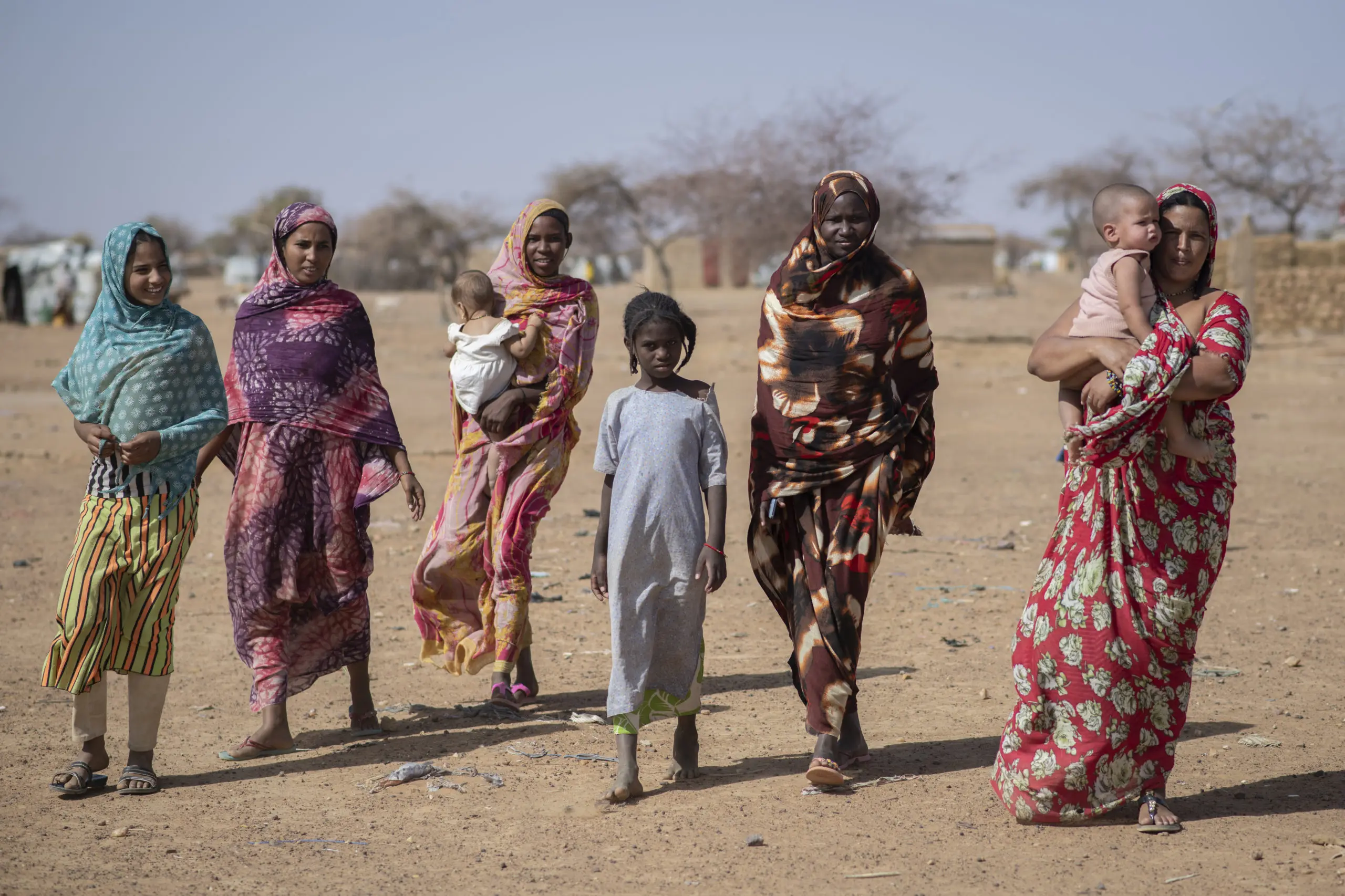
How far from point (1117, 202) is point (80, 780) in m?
3.69

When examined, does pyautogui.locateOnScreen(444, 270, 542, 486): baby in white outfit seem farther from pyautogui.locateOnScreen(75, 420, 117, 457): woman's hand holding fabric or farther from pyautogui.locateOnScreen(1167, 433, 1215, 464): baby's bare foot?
pyautogui.locateOnScreen(1167, 433, 1215, 464): baby's bare foot

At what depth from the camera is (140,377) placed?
442 cm

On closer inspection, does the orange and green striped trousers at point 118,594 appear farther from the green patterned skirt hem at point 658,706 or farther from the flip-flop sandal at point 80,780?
the green patterned skirt hem at point 658,706

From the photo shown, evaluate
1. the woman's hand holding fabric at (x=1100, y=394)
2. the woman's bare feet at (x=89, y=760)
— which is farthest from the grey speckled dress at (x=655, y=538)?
the woman's bare feet at (x=89, y=760)

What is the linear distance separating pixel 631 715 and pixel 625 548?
0.54 m

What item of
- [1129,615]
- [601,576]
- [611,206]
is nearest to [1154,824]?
[1129,615]

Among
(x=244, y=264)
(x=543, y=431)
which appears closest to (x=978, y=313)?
(x=543, y=431)

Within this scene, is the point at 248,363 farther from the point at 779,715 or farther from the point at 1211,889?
the point at 1211,889

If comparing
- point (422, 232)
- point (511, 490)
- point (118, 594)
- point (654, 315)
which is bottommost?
point (118, 594)

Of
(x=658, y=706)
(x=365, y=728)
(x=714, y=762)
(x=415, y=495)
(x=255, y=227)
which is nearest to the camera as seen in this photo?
(x=658, y=706)

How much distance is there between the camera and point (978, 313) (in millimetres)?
30453

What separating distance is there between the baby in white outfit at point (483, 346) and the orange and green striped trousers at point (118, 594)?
1.33 m

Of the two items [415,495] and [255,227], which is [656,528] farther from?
[255,227]

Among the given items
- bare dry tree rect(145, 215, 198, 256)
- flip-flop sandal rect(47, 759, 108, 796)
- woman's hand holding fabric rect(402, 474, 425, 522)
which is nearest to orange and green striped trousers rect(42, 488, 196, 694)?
flip-flop sandal rect(47, 759, 108, 796)
